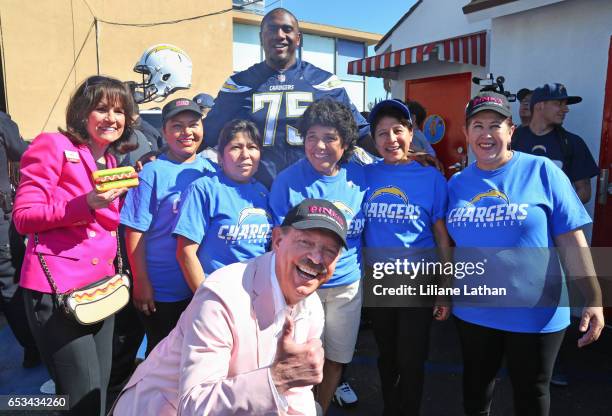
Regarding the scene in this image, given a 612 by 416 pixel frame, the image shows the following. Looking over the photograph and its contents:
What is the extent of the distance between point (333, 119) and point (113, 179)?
3.87ft

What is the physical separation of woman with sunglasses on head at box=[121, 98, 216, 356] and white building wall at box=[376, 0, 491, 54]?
16.2ft

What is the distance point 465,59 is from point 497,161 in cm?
397

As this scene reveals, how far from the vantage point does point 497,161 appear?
85.4 inches

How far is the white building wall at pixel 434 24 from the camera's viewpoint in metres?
6.30

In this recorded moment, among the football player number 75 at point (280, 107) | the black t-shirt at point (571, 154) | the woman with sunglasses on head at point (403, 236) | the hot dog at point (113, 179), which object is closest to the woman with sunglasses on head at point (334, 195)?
the woman with sunglasses on head at point (403, 236)

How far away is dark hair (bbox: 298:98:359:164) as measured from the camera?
2.37m

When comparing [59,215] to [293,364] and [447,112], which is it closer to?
[293,364]

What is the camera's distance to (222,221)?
222 cm

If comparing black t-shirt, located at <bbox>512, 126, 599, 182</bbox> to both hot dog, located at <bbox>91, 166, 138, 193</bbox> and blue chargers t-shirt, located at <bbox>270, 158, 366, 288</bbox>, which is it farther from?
hot dog, located at <bbox>91, 166, 138, 193</bbox>

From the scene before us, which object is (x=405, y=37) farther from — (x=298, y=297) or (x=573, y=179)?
(x=298, y=297)

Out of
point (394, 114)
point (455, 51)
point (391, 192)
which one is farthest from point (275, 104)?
point (455, 51)

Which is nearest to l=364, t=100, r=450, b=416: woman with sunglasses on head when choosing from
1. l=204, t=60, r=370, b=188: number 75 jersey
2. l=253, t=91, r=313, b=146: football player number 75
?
l=204, t=60, r=370, b=188: number 75 jersey

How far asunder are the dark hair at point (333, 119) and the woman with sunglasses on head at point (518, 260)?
650mm

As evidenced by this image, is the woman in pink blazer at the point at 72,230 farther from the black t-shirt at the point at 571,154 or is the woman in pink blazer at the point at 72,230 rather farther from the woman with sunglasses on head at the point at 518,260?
the black t-shirt at the point at 571,154
